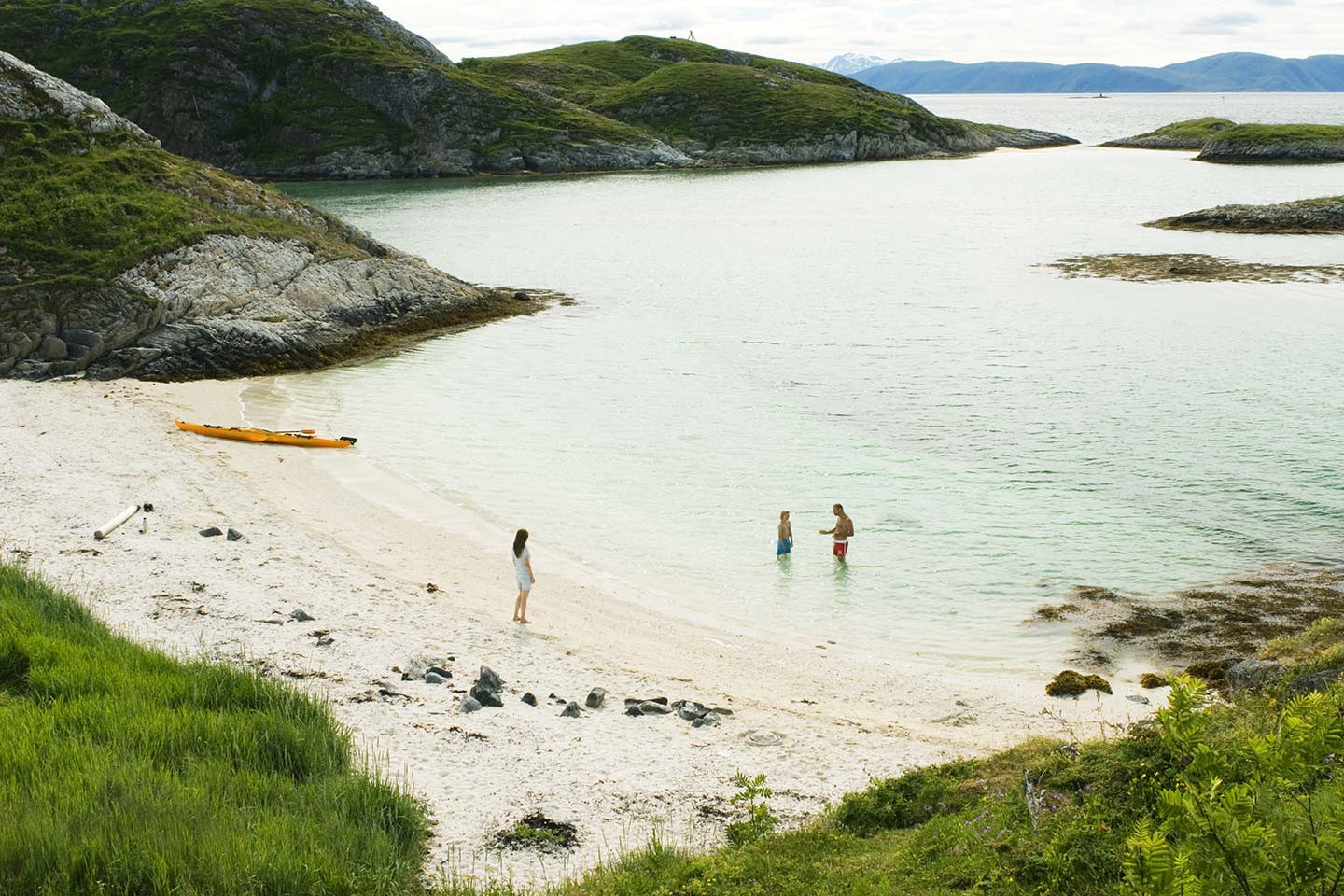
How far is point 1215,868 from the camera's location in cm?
487

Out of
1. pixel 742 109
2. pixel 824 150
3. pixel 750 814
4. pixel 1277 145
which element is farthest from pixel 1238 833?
pixel 742 109

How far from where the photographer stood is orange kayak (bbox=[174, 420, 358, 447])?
99.7 ft

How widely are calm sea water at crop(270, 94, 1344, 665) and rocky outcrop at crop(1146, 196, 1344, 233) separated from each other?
3.41m

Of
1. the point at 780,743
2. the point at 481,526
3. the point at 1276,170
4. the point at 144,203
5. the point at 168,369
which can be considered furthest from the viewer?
the point at 1276,170

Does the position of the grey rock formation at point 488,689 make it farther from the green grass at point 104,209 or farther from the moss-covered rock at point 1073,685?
the green grass at point 104,209

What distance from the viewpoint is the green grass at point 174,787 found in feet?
28.8

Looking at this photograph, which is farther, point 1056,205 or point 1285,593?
point 1056,205

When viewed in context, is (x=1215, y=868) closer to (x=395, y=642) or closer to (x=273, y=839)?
(x=273, y=839)

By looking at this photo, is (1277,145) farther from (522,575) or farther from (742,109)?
(522,575)

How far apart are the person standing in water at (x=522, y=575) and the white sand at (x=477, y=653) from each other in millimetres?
281

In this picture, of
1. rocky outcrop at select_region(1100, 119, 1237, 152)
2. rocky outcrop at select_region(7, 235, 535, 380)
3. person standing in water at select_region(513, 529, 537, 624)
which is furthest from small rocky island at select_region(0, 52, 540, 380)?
rocky outcrop at select_region(1100, 119, 1237, 152)

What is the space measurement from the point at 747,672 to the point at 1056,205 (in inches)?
3886

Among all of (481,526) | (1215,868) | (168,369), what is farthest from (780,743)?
(168,369)

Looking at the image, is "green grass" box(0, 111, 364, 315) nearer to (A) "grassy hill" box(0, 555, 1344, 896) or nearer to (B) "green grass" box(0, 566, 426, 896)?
(B) "green grass" box(0, 566, 426, 896)
